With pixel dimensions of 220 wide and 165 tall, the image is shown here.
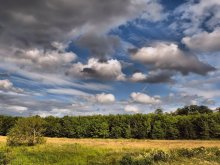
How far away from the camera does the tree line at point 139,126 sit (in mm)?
79219

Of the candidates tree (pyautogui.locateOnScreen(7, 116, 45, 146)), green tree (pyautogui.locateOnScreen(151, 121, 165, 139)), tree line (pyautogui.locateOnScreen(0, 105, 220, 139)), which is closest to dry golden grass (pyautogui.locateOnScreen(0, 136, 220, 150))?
tree (pyautogui.locateOnScreen(7, 116, 45, 146))

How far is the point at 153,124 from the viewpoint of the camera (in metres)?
83.6

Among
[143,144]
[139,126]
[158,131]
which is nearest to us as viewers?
[143,144]

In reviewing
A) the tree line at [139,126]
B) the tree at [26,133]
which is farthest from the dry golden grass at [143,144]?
the tree line at [139,126]

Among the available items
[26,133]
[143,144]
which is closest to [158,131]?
[143,144]

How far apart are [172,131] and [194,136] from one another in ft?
15.3

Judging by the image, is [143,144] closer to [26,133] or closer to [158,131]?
[26,133]

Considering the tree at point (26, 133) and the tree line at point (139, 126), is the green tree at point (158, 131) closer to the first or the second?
the tree line at point (139, 126)

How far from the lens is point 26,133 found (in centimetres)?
5569

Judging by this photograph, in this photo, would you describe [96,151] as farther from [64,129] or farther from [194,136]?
[64,129]

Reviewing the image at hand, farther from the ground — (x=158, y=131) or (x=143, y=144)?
(x=158, y=131)

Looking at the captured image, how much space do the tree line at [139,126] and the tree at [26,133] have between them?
16.3 m

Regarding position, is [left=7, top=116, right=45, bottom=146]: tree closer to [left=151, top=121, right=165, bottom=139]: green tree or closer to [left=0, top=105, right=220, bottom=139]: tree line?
[left=0, top=105, right=220, bottom=139]: tree line

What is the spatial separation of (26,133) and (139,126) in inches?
1371
